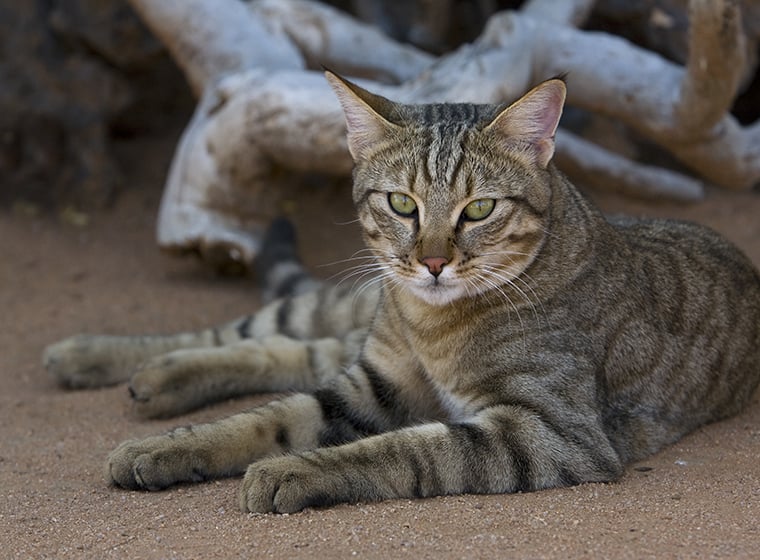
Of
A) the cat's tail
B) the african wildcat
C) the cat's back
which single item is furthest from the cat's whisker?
the cat's tail

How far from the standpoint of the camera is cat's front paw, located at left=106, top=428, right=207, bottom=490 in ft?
11.7

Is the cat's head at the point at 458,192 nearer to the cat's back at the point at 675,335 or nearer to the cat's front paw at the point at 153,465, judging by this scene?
the cat's back at the point at 675,335

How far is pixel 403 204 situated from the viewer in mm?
3680

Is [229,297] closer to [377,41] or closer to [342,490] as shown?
[377,41]

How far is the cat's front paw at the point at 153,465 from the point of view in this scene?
357cm

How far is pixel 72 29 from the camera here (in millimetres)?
7113

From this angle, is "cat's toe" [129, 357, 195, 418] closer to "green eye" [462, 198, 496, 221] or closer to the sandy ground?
the sandy ground

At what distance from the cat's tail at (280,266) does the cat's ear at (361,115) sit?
1860mm

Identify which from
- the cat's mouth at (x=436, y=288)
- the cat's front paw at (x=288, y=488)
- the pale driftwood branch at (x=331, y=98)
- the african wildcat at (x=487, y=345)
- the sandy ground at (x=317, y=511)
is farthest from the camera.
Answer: the pale driftwood branch at (x=331, y=98)

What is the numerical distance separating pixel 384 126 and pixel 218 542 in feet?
5.18

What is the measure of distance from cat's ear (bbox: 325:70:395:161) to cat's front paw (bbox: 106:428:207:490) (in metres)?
1.24

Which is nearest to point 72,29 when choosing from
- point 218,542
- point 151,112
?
point 151,112

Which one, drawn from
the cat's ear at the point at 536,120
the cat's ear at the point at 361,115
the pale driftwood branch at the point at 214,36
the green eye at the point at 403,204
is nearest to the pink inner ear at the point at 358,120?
the cat's ear at the point at 361,115

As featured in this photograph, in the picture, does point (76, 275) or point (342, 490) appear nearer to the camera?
point (342, 490)
